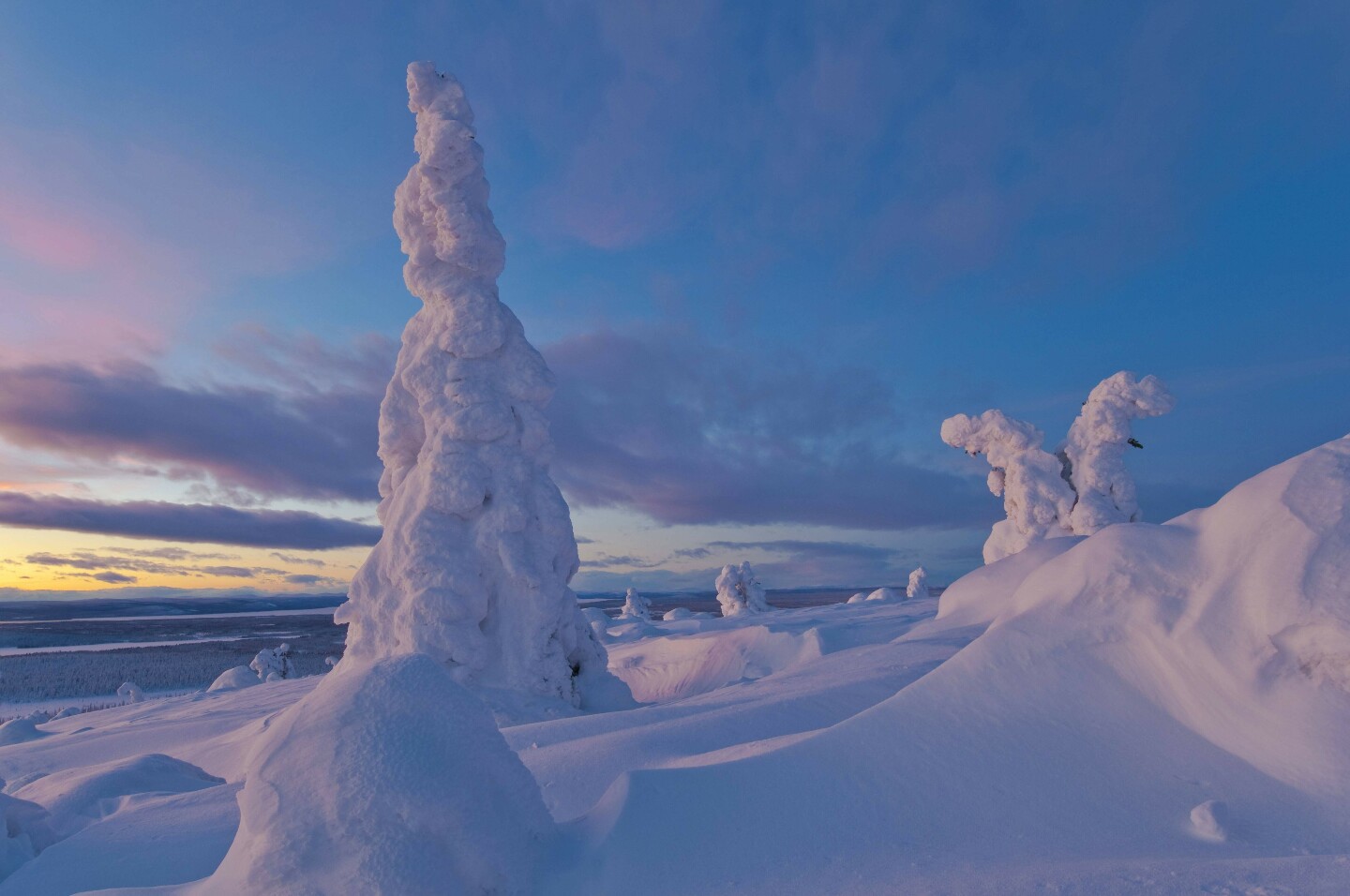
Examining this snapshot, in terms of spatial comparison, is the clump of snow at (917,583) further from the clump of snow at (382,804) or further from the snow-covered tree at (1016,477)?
the clump of snow at (382,804)

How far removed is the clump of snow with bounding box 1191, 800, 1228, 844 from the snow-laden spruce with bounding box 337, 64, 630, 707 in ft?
33.7

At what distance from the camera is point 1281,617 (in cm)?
468

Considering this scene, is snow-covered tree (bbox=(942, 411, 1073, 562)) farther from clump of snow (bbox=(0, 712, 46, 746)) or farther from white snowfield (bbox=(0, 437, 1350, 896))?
clump of snow (bbox=(0, 712, 46, 746))

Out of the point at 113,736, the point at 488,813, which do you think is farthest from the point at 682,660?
the point at 488,813

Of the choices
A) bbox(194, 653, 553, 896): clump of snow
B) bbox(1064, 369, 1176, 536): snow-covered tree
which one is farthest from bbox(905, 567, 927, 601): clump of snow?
bbox(194, 653, 553, 896): clump of snow

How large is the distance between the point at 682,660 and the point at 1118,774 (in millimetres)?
16726

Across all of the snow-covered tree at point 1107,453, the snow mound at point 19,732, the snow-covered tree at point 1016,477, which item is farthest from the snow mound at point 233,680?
the snow-covered tree at point 1107,453

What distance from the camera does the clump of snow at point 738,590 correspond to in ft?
119

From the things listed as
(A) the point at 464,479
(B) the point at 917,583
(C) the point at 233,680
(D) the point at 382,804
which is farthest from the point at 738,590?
(D) the point at 382,804

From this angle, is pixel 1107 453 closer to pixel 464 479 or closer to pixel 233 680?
pixel 464 479

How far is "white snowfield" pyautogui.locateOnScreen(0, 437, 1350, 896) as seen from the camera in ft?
11.8

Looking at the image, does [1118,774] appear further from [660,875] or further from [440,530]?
[440,530]

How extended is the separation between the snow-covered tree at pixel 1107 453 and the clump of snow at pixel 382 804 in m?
20.5

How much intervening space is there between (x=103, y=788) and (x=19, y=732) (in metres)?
11.0
